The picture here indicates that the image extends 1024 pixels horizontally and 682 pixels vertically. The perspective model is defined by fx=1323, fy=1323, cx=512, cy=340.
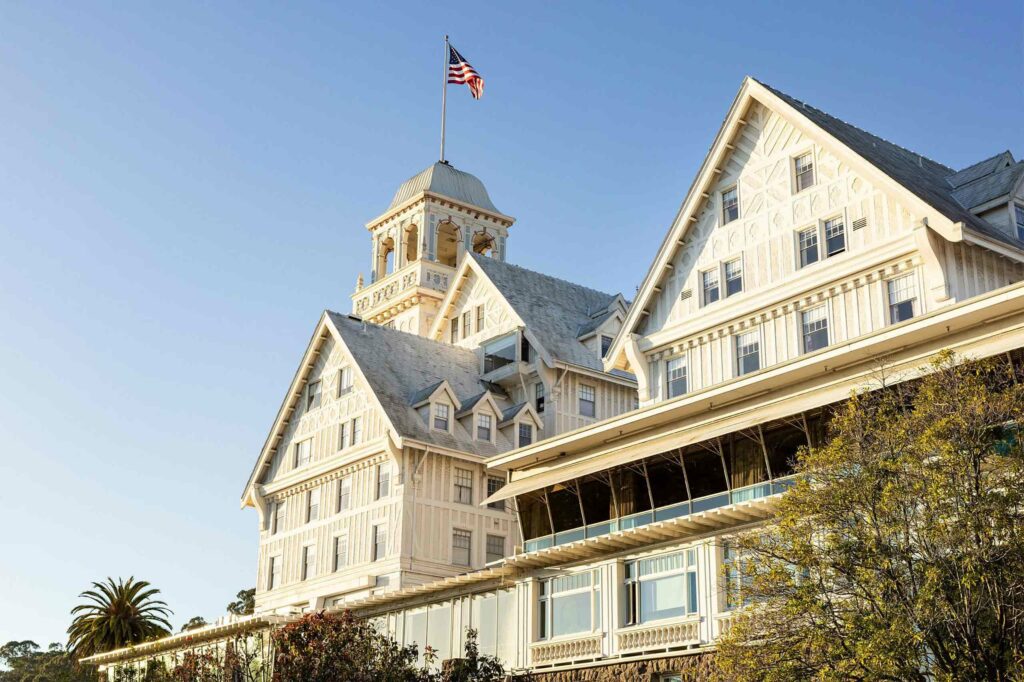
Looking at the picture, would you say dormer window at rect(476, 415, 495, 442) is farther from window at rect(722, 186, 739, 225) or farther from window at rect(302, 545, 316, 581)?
window at rect(722, 186, 739, 225)

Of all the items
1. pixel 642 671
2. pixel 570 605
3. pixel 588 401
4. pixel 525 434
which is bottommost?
pixel 642 671

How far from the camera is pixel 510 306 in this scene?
60531 mm

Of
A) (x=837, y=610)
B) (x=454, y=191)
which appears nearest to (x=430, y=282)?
(x=454, y=191)

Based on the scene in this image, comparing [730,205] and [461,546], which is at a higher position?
[730,205]

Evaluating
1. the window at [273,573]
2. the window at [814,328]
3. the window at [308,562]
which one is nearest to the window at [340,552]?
the window at [308,562]

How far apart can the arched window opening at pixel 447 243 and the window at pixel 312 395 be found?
→ 14372 millimetres

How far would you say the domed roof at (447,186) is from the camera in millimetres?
73562

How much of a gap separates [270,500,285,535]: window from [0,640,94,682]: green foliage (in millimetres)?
14019

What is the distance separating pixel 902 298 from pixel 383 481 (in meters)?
25.2

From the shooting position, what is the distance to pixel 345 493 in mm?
57062

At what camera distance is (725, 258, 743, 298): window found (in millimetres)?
41406

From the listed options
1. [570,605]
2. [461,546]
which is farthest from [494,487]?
[570,605]

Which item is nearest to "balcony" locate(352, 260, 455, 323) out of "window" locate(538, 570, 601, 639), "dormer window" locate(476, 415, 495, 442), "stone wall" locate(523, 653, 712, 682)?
"dormer window" locate(476, 415, 495, 442)

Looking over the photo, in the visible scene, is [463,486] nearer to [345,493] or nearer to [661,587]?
[345,493]
